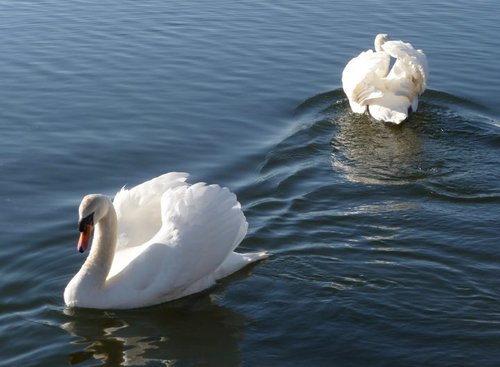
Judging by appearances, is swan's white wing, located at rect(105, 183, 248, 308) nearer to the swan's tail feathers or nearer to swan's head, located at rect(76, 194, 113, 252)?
the swan's tail feathers

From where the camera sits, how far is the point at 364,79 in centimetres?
1454

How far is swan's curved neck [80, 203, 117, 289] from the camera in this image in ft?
29.3

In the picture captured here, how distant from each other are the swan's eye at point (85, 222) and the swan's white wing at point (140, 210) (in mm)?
783

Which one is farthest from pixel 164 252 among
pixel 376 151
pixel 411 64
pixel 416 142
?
pixel 411 64

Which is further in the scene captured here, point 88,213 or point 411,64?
point 411,64

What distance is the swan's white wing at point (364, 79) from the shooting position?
1447cm

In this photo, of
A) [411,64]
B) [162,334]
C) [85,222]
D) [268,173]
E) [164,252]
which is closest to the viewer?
[162,334]

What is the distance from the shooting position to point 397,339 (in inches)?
327

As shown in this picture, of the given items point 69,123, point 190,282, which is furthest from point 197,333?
point 69,123

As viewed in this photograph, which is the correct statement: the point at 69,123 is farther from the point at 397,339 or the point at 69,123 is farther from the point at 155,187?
the point at 397,339

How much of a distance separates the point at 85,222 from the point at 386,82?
7144 millimetres

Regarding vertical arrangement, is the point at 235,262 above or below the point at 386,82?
below

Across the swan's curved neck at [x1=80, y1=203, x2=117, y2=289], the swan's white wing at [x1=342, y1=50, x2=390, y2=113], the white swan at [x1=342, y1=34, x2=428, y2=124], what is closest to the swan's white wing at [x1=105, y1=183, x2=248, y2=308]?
the swan's curved neck at [x1=80, y1=203, x2=117, y2=289]

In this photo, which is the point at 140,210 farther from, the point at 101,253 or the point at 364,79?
the point at 364,79
